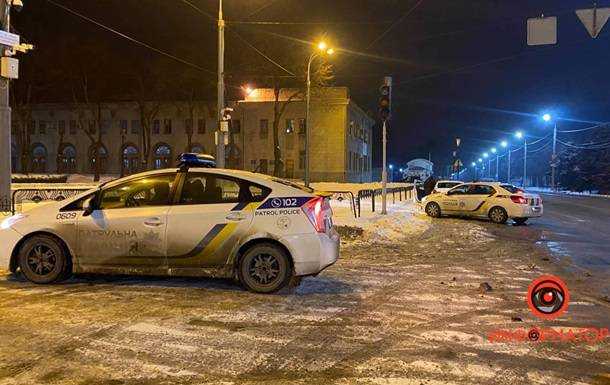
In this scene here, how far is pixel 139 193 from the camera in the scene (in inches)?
296

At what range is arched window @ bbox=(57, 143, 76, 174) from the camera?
67.2 m

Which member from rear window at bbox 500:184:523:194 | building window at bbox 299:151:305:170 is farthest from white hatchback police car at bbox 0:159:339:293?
building window at bbox 299:151:305:170

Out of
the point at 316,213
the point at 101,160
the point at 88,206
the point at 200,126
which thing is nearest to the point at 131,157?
the point at 101,160

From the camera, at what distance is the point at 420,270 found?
31.2 feet

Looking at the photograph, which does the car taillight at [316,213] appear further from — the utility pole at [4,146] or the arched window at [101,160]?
the arched window at [101,160]

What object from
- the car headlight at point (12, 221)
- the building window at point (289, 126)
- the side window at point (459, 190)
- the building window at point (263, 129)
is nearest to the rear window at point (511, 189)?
the side window at point (459, 190)

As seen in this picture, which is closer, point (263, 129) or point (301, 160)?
point (301, 160)

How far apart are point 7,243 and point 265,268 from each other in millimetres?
3520

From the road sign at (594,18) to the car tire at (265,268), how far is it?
981 centimetres

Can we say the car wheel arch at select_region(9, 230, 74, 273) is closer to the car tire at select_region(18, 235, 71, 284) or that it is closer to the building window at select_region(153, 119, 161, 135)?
the car tire at select_region(18, 235, 71, 284)

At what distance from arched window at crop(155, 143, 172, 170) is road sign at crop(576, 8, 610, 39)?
2248 inches

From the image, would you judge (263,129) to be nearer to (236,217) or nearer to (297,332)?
(236,217)

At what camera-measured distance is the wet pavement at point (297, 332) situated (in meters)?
4.48

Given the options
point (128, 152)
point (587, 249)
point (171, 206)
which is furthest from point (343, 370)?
point (128, 152)
